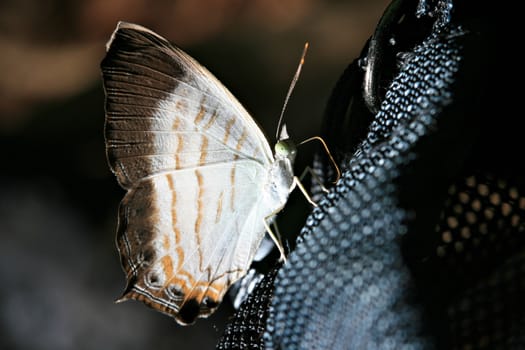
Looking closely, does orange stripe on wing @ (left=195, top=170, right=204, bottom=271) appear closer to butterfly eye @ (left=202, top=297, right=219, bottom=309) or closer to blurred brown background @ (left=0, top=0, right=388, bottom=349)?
butterfly eye @ (left=202, top=297, right=219, bottom=309)

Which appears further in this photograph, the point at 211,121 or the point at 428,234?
the point at 211,121

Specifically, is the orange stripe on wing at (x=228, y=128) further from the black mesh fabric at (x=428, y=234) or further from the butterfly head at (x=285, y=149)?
the black mesh fabric at (x=428, y=234)

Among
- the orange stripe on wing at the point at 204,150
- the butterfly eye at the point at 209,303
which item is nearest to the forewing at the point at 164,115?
the orange stripe on wing at the point at 204,150

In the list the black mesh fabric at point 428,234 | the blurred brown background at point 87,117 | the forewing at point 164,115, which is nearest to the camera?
the black mesh fabric at point 428,234

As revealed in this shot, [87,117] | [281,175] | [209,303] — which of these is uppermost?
[281,175]

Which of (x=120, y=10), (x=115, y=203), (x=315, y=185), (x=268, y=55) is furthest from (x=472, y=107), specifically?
(x=120, y=10)

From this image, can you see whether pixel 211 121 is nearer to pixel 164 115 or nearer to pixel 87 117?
pixel 164 115

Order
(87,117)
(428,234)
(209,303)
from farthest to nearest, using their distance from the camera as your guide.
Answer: (87,117), (209,303), (428,234)

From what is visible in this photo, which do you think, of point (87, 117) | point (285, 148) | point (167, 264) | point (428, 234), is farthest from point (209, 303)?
point (87, 117)
